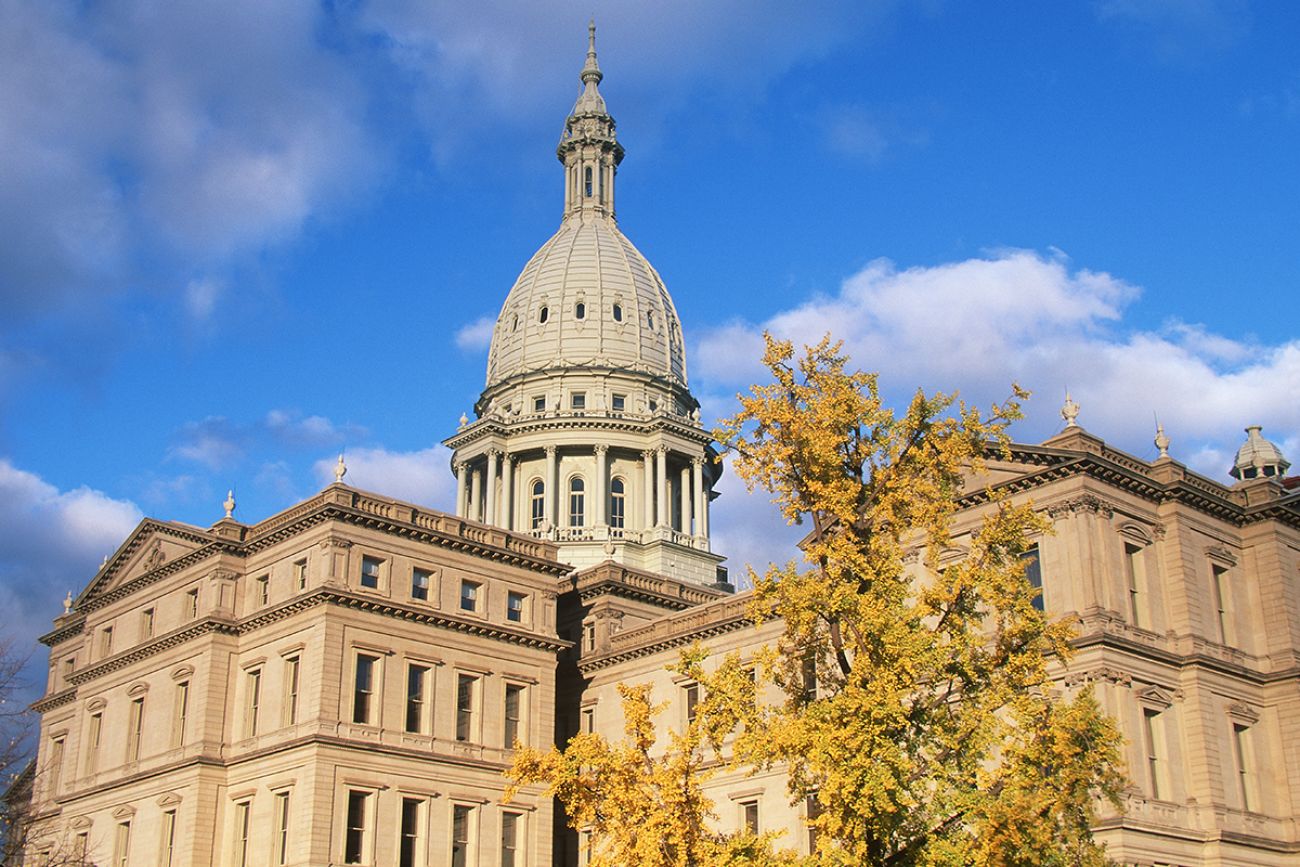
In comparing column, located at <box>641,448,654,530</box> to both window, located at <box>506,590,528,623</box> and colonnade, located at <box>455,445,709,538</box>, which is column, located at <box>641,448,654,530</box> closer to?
colonnade, located at <box>455,445,709,538</box>

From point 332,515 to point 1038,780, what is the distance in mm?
35506

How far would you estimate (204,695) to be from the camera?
197 ft

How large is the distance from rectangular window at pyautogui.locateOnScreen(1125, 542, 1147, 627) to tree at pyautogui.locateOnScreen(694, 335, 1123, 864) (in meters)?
18.6

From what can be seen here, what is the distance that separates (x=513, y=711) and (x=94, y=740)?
1983cm

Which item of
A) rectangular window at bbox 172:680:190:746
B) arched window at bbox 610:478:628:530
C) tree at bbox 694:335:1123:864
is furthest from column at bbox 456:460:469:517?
tree at bbox 694:335:1123:864

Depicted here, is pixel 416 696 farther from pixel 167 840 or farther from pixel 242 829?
pixel 167 840

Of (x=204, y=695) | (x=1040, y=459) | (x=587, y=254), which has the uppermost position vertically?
(x=587, y=254)

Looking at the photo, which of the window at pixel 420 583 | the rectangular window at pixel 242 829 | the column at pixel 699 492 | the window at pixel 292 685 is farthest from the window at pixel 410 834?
the column at pixel 699 492

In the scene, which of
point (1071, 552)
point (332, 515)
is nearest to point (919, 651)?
point (1071, 552)

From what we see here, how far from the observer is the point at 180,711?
203 feet

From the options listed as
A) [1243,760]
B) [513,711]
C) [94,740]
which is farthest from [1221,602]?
[94,740]

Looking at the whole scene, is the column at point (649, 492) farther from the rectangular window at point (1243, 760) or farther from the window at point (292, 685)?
the rectangular window at point (1243, 760)

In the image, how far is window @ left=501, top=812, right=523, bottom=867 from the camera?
60.7 meters

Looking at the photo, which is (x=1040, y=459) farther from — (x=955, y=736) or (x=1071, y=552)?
(x=955, y=736)
